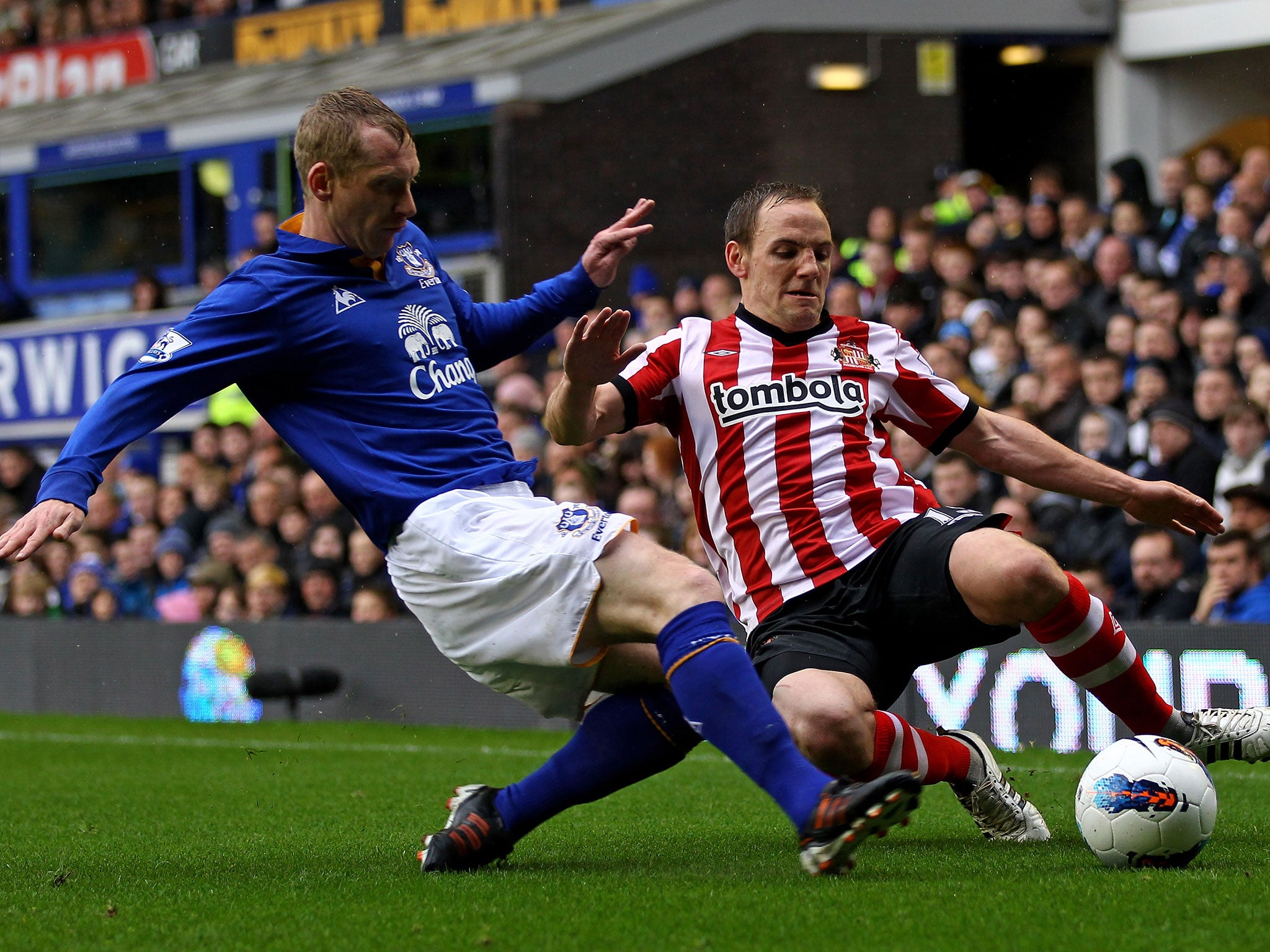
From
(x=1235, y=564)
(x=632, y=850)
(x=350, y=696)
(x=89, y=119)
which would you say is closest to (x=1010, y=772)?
(x=1235, y=564)

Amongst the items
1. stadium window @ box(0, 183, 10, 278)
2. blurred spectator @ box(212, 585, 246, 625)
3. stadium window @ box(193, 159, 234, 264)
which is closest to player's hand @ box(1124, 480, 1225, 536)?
blurred spectator @ box(212, 585, 246, 625)

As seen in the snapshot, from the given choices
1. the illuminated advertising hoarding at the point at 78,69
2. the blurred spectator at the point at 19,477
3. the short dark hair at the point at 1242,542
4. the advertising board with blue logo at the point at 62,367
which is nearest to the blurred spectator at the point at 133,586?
the blurred spectator at the point at 19,477

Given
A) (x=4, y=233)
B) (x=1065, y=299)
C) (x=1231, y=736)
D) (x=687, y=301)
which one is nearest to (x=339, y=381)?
(x=1231, y=736)

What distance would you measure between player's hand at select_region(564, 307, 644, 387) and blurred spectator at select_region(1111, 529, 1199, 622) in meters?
4.33

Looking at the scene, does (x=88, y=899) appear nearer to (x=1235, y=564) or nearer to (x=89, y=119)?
(x=1235, y=564)

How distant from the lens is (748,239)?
497 centimetres

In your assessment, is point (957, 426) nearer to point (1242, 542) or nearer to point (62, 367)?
point (1242, 542)

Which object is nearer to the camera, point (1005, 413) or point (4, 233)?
point (1005, 413)

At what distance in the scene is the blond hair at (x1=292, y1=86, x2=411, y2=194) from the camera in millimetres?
4141

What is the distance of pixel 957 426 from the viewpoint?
496 centimetres

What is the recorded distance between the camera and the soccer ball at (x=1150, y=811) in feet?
13.8

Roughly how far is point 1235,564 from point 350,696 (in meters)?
5.12

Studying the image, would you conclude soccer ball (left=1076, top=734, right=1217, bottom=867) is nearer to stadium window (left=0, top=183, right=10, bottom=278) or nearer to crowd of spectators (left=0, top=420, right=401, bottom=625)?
crowd of spectators (left=0, top=420, right=401, bottom=625)

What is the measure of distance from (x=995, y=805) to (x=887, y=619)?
2.21 ft
